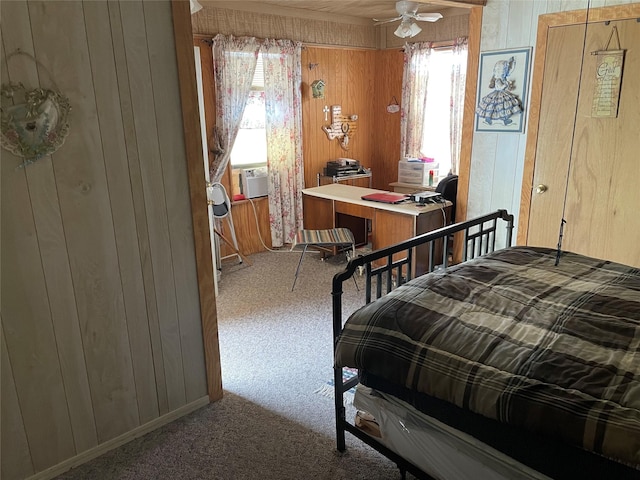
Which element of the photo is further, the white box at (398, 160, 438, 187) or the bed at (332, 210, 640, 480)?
the white box at (398, 160, 438, 187)

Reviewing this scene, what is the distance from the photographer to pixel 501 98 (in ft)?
12.3

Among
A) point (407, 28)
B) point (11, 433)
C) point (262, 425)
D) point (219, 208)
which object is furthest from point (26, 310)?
point (407, 28)

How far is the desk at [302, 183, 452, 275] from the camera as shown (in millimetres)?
4000

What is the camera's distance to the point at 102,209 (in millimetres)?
2004

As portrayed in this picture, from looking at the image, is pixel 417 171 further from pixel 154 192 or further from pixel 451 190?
pixel 154 192

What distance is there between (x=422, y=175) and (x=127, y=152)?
3871 mm

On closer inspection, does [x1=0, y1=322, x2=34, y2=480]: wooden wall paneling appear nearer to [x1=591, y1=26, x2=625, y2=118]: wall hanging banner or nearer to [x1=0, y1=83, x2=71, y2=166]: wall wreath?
[x1=0, y1=83, x2=71, y2=166]: wall wreath

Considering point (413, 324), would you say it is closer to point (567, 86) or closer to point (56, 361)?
point (56, 361)

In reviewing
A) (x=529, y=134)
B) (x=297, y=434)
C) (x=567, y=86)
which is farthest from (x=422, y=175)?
(x=297, y=434)

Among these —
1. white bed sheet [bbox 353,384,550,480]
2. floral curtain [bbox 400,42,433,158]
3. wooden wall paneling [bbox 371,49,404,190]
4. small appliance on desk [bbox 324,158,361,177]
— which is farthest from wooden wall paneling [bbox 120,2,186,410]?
wooden wall paneling [bbox 371,49,404,190]

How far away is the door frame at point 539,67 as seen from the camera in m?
3.06

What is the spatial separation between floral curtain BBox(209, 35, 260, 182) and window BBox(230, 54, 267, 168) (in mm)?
128

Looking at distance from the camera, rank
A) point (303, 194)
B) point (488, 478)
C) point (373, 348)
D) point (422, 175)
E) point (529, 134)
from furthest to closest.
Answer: point (422, 175) → point (303, 194) → point (529, 134) → point (373, 348) → point (488, 478)

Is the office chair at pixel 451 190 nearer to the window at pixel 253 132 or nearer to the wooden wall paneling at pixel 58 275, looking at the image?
the window at pixel 253 132
